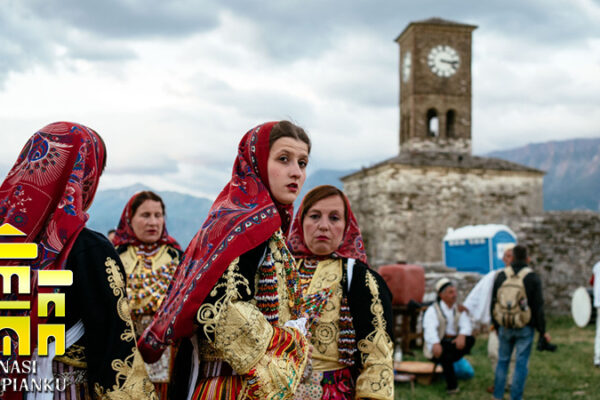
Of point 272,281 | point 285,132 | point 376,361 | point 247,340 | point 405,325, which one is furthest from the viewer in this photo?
point 405,325

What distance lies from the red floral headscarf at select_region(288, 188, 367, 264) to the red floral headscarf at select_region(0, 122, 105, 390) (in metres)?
1.38

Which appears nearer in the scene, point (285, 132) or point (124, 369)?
point (124, 369)

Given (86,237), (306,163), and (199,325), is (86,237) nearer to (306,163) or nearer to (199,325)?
(199,325)

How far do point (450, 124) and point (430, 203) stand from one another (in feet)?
18.8

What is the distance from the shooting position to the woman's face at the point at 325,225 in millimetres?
3131

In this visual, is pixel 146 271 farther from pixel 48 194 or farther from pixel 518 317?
pixel 518 317

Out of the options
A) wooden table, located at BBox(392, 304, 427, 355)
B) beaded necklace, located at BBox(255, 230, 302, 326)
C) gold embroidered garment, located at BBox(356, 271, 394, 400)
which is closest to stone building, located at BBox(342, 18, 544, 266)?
wooden table, located at BBox(392, 304, 427, 355)

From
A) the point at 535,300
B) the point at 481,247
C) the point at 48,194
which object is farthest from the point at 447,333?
the point at 481,247

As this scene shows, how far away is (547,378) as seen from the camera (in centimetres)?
851

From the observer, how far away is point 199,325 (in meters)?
2.15

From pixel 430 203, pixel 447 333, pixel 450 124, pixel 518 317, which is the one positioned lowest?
pixel 447 333

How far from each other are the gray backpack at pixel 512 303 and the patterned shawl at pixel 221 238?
517cm

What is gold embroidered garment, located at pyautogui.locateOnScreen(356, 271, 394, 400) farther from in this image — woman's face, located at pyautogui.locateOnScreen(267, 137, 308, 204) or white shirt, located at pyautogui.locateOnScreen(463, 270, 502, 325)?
white shirt, located at pyautogui.locateOnScreen(463, 270, 502, 325)

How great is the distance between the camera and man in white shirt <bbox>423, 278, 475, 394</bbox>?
25.4ft
